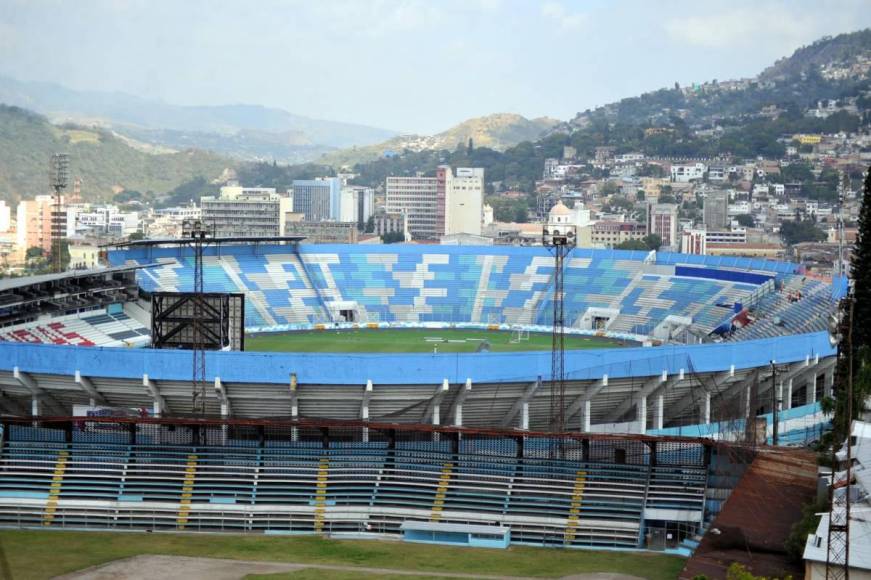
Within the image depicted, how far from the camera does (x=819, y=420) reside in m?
44.3

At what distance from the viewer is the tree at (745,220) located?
155 meters

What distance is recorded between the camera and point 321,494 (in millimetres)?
34500

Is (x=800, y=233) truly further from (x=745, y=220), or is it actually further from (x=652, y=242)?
(x=652, y=242)

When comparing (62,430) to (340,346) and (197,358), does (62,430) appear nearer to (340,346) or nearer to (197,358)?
(197,358)

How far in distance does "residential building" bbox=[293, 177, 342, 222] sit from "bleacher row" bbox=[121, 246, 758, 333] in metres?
102

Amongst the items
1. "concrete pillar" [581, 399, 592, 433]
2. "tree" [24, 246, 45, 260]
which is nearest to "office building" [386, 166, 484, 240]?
"tree" [24, 246, 45, 260]

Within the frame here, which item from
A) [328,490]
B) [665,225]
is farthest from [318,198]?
[328,490]

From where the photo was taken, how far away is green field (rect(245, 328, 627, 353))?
6356 cm

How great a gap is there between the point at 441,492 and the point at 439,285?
135 feet

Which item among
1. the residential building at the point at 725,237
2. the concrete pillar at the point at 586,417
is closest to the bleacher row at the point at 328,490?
the concrete pillar at the point at 586,417

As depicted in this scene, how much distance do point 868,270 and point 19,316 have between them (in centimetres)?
3158

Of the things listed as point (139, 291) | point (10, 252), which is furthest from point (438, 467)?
point (10, 252)

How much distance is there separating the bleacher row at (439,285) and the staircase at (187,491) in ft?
105

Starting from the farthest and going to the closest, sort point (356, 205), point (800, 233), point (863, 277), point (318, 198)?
point (318, 198), point (356, 205), point (800, 233), point (863, 277)
